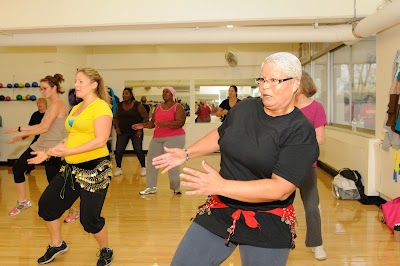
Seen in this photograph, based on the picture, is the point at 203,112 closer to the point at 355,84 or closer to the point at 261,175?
the point at 355,84

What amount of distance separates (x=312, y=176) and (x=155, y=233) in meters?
1.68

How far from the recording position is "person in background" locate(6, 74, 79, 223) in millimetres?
4062

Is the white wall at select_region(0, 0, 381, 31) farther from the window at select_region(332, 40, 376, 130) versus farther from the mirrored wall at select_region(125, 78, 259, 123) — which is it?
the mirrored wall at select_region(125, 78, 259, 123)

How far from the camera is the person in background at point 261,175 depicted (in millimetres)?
1635

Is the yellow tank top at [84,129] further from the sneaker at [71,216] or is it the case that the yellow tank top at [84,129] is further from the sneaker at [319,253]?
the sneaker at [319,253]

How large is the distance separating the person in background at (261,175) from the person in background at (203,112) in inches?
360

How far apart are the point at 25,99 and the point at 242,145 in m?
7.90

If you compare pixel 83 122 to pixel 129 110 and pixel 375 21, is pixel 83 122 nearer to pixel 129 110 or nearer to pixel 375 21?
pixel 375 21

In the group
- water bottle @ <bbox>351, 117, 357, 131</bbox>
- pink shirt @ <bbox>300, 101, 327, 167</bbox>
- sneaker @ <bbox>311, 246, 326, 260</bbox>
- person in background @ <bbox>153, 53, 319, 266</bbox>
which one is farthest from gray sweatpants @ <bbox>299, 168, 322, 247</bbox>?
water bottle @ <bbox>351, 117, 357, 131</bbox>

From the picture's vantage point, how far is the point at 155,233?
4090 millimetres

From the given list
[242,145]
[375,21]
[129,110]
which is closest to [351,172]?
[375,21]

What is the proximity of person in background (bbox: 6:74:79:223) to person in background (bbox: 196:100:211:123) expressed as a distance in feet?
21.4

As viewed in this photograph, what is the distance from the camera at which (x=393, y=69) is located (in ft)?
14.8

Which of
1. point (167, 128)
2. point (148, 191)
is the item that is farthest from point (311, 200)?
point (148, 191)
